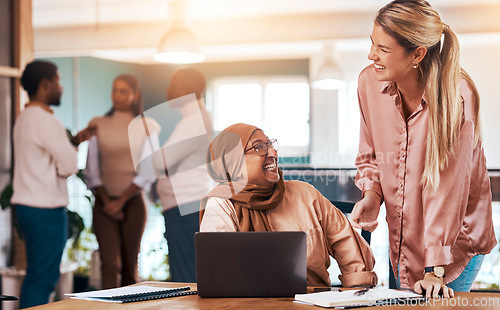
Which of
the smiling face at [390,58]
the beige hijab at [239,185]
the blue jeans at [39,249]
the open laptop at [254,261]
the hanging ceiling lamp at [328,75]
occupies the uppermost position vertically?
the hanging ceiling lamp at [328,75]

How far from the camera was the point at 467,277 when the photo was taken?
189 centimetres

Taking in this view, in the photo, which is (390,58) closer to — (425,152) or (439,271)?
(425,152)

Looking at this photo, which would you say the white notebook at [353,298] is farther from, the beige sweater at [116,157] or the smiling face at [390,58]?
the beige sweater at [116,157]

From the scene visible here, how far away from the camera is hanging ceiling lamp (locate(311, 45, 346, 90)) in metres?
4.58

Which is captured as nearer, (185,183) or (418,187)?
(418,187)

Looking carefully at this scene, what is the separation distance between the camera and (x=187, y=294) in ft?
5.03

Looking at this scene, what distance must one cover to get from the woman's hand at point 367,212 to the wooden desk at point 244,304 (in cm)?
48

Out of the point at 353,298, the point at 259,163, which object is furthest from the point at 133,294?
the point at 259,163

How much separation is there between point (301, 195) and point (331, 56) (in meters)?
2.72

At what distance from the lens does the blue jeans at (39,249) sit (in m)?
3.12

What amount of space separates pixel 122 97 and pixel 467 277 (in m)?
2.53

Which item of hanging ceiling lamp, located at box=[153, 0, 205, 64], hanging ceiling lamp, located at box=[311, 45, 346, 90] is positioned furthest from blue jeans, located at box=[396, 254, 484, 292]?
hanging ceiling lamp, located at box=[311, 45, 346, 90]

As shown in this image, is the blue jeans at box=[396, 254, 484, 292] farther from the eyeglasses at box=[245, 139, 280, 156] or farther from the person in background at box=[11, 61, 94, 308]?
the person in background at box=[11, 61, 94, 308]

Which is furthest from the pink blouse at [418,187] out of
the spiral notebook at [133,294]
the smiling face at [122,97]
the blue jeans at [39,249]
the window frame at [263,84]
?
the window frame at [263,84]
